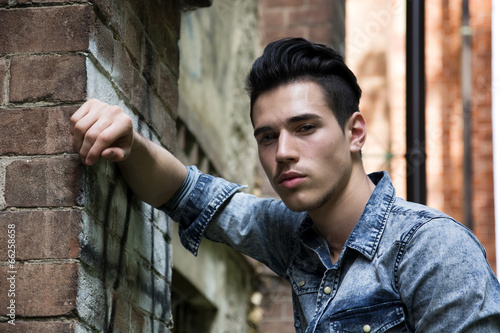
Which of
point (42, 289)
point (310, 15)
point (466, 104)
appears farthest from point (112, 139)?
point (466, 104)

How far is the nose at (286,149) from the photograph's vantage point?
223 cm

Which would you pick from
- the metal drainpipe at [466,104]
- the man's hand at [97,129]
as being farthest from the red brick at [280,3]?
the man's hand at [97,129]

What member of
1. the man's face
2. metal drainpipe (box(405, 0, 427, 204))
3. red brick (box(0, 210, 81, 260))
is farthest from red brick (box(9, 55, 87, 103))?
metal drainpipe (box(405, 0, 427, 204))

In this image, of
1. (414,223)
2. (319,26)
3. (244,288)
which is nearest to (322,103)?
(414,223)

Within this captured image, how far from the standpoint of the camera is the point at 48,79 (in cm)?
188

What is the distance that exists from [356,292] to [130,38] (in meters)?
0.96

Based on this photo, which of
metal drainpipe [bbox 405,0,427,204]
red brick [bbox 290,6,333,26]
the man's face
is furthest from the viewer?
red brick [bbox 290,6,333,26]

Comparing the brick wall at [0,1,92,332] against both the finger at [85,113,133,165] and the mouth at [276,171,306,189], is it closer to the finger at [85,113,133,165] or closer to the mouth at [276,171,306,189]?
the finger at [85,113,133,165]

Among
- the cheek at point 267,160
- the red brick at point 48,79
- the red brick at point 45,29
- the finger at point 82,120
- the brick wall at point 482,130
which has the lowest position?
the brick wall at point 482,130

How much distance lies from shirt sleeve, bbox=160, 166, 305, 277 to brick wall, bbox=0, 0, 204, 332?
0.33 metres

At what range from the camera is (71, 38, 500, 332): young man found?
6.35 ft

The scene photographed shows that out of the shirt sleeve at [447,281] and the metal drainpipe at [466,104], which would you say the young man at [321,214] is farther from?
the metal drainpipe at [466,104]

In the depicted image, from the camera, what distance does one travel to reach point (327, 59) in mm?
2455

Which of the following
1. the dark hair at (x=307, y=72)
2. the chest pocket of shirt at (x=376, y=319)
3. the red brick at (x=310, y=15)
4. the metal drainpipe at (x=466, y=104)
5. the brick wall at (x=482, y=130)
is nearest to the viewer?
the chest pocket of shirt at (x=376, y=319)
